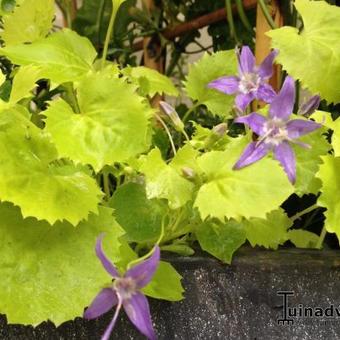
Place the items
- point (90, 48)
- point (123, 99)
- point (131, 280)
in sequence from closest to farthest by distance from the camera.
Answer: point (131, 280), point (123, 99), point (90, 48)

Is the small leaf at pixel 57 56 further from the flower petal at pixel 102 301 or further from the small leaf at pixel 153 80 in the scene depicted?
the flower petal at pixel 102 301

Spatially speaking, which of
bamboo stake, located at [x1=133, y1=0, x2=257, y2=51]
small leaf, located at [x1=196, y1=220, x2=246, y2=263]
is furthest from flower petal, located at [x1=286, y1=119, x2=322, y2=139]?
bamboo stake, located at [x1=133, y1=0, x2=257, y2=51]

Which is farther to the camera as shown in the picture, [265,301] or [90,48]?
[90,48]

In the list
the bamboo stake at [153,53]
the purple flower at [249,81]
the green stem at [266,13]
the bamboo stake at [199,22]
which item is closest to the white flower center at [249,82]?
the purple flower at [249,81]

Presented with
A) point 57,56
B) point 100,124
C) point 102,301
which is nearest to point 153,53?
point 57,56

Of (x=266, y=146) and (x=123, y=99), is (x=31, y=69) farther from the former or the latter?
(x=266, y=146)

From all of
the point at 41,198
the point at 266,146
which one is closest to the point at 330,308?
the point at 266,146
